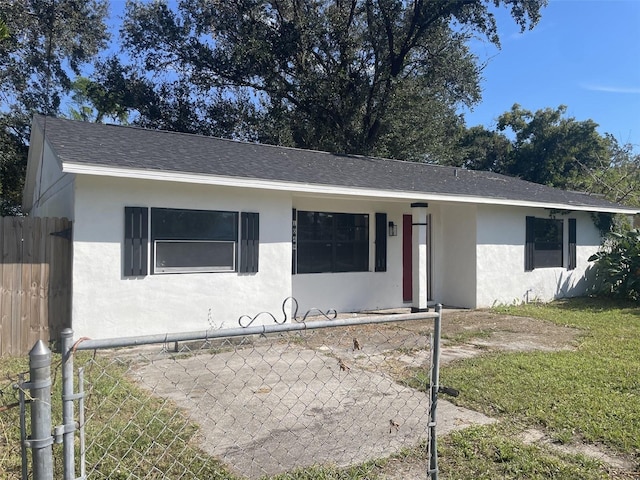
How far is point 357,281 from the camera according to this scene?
34.8 feet

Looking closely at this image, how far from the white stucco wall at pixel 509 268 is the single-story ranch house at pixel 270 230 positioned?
0.04 metres

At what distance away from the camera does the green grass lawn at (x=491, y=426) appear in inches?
129

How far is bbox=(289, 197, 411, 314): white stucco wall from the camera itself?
998cm

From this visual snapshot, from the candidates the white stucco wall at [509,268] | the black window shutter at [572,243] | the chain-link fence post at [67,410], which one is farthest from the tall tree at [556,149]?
the chain-link fence post at [67,410]

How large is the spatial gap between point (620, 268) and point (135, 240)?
12.0 meters

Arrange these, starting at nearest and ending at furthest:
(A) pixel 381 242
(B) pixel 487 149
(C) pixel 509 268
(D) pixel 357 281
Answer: (D) pixel 357 281 < (A) pixel 381 242 < (C) pixel 509 268 < (B) pixel 487 149

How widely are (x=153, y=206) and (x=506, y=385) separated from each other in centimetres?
538

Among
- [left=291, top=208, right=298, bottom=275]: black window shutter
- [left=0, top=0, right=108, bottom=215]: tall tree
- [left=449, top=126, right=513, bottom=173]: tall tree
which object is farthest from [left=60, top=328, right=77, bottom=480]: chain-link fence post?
[left=449, top=126, right=513, bottom=173]: tall tree

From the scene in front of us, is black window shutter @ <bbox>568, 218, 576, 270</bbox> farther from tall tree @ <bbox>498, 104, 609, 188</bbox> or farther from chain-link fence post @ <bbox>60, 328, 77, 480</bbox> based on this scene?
tall tree @ <bbox>498, 104, 609, 188</bbox>

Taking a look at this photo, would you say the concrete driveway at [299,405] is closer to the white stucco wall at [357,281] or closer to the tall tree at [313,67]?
the white stucco wall at [357,281]

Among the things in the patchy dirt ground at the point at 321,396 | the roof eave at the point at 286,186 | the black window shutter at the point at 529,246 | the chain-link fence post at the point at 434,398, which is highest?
the roof eave at the point at 286,186

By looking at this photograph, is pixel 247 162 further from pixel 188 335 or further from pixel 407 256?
pixel 188 335

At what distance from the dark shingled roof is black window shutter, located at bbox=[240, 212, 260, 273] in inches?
28.9

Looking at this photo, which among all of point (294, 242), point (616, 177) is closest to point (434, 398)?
point (294, 242)
